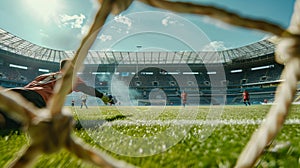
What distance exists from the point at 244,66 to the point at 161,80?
13.8 m

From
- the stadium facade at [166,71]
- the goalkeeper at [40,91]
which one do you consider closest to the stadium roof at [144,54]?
the stadium facade at [166,71]

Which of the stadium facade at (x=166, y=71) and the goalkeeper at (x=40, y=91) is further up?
the goalkeeper at (x=40, y=91)

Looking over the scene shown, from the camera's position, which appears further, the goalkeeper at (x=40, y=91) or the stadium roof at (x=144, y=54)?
the stadium roof at (x=144, y=54)

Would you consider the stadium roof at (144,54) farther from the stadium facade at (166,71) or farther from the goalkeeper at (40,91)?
the goalkeeper at (40,91)

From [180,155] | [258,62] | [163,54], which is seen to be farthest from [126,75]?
[180,155]

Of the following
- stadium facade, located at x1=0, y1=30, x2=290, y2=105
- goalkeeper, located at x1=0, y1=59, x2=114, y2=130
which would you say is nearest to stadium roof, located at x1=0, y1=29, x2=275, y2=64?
stadium facade, located at x1=0, y1=30, x2=290, y2=105

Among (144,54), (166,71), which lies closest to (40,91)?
(144,54)

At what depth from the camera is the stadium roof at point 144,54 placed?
34281 mm

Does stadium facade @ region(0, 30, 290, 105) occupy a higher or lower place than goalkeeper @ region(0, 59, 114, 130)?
lower

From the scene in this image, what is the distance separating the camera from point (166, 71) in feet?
136

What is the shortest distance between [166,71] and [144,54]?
16.6 ft

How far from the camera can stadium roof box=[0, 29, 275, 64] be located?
34281 millimetres

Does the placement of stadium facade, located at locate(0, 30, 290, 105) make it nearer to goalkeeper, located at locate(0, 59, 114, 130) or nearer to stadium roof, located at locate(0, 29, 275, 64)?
stadium roof, located at locate(0, 29, 275, 64)

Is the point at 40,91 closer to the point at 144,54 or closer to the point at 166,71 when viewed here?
the point at 144,54
